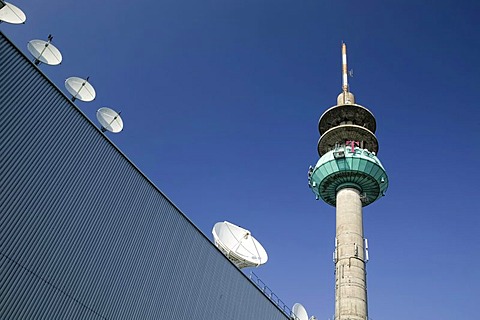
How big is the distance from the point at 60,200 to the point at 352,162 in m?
36.6

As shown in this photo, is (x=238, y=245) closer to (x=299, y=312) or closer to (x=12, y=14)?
(x=299, y=312)

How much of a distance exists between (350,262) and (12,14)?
36102mm

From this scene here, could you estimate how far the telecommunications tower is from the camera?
42.7 meters

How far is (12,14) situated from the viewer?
74.5 ft

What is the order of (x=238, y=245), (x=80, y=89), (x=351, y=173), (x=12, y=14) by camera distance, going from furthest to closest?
(x=351, y=173) < (x=238, y=245) < (x=80, y=89) < (x=12, y=14)

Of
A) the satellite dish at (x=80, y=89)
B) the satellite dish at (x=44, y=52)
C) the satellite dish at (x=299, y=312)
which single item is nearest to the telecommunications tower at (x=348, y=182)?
the satellite dish at (x=299, y=312)

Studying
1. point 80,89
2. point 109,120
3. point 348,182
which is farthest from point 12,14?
point 348,182

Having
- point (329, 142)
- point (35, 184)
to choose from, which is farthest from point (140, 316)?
point (329, 142)

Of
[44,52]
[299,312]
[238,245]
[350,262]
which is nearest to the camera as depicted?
[44,52]

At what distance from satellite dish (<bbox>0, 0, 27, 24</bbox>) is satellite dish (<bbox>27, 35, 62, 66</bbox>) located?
1.23 m

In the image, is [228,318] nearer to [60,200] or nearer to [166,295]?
[166,295]

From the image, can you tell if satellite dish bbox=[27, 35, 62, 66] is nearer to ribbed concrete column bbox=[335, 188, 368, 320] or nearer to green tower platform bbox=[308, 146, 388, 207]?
ribbed concrete column bbox=[335, 188, 368, 320]

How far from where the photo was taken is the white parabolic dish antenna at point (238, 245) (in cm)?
3284

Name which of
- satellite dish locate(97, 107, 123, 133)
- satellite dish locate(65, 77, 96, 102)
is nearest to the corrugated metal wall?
satellite dish locate(97, 107, 123, 133)
